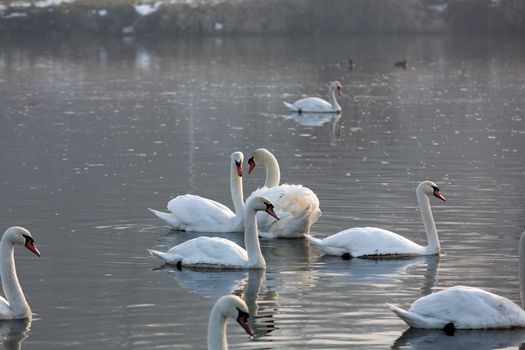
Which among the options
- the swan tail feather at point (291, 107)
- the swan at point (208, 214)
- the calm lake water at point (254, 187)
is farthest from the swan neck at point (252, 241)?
the swan tail feather at point (291, 107)

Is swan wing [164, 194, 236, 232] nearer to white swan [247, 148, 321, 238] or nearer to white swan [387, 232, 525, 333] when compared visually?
white swan [247, 148, 321, 238]

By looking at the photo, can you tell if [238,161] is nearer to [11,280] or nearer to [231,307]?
[11,280]

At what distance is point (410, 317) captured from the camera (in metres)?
10.3

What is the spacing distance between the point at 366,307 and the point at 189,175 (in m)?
8.55

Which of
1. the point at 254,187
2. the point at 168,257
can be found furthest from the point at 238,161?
the point at 254,187

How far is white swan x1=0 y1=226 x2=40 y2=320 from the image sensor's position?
10.8m

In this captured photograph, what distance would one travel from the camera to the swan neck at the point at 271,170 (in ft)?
52.5

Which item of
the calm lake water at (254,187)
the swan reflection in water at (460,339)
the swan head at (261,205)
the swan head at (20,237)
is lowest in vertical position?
the calm lake water at (254,187)

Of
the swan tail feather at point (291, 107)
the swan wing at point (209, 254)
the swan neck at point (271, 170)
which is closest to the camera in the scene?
the swan wing at point (209, 254)

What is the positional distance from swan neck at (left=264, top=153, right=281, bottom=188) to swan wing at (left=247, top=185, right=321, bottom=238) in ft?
3.37

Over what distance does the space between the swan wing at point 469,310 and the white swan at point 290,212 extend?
4335 millimetres

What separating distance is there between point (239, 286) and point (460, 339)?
2.70 metres

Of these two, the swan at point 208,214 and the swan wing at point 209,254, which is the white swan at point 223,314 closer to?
the swan wing at point 209,254

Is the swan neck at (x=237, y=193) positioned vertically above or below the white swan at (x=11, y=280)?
below
